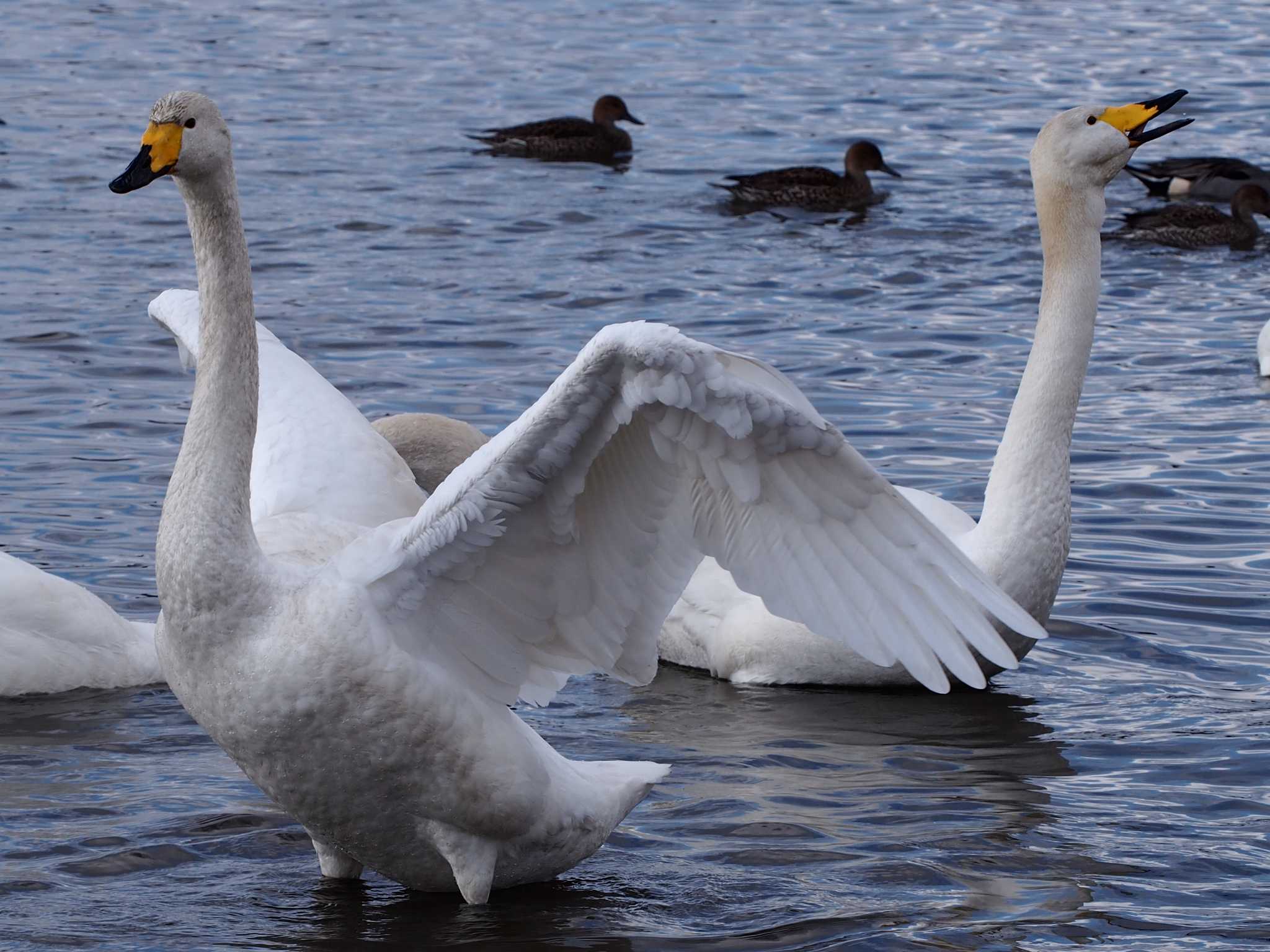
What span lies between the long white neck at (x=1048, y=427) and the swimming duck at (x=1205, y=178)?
375 inches

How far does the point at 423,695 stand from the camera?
549 cm

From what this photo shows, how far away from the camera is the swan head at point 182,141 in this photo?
5.37 m

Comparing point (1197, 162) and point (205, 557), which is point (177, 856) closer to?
point (205, 557)

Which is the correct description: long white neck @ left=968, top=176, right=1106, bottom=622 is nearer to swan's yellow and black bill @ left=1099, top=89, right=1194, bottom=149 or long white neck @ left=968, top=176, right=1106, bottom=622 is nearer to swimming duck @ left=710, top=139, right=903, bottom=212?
swan's yellow and black bill @ left=1099, top=89, right=1194, bottom=149

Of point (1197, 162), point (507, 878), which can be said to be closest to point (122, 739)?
point (507, 878)

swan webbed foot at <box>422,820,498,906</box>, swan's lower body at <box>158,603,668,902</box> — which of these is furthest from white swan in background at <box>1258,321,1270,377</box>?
swan webbed foot at <box>422,820,498,906</box>

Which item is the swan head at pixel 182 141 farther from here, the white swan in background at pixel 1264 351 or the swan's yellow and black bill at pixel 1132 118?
the white swan in background at pixel 1264 351

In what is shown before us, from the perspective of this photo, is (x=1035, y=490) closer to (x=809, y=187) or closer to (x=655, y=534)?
(x=655, y=534)

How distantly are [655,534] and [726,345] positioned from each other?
7275 millimetres

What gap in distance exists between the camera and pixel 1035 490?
774 cm

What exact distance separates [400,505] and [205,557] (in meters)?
1.80

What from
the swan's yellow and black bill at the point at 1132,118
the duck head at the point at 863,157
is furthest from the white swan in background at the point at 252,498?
the duck head at the point at 863,157

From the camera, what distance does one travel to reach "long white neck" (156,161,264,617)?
5.30 metres

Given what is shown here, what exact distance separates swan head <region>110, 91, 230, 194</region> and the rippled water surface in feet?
6.45
